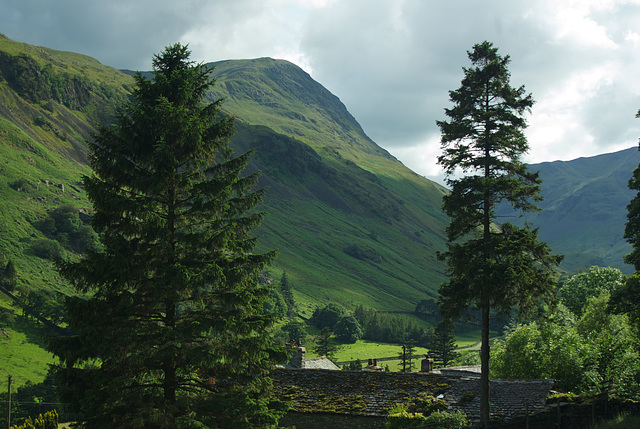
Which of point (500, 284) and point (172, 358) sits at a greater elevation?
point (500, 284)

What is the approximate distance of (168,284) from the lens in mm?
18016

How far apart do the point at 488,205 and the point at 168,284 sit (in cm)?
1697

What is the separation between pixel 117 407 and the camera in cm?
1747

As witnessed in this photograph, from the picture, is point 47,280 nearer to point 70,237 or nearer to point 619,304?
point 70,237


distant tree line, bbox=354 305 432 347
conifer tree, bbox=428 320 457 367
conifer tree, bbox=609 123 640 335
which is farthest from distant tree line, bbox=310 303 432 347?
conifer tree, bbox=609 123 640 335

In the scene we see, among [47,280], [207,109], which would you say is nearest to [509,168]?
[207,109]

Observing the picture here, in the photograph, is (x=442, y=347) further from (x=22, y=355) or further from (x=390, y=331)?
(x=22, y=355)

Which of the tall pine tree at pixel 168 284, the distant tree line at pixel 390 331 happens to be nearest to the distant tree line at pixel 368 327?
the distant tree line at pixel 390 331

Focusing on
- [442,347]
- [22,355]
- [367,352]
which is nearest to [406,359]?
[367,352]

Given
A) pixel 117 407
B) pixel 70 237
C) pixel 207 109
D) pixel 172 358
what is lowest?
pixel 117 407

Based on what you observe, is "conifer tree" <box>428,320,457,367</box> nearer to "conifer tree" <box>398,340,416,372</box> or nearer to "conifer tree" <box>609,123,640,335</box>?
"conifer tree" <box>398,340,416,372</box>

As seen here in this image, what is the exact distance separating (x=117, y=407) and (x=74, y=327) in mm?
3078

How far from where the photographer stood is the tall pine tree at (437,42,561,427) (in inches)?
963

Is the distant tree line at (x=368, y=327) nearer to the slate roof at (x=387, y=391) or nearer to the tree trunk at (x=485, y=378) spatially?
the slate roof at (x=387, y=391)
